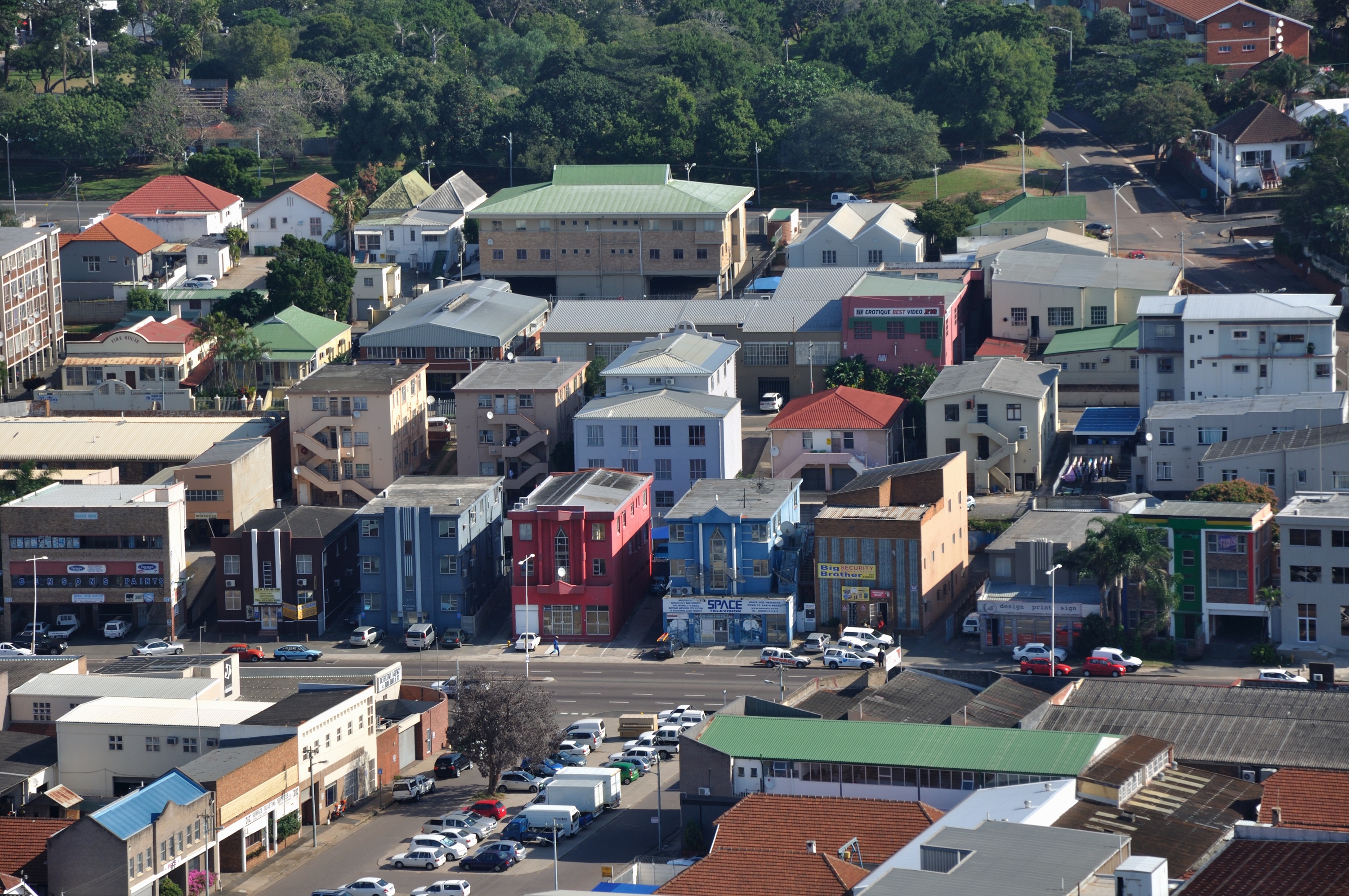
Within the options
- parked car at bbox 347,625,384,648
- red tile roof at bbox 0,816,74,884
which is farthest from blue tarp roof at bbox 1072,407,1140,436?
red tile roof at bbox 0,816,74,884

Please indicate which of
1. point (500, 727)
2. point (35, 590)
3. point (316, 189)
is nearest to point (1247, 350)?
point (500, 727)

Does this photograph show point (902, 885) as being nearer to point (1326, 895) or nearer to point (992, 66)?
point (1326, 895)

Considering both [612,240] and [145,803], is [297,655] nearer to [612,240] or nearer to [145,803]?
[145,803]

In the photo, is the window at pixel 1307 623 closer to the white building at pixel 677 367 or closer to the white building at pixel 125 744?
the white building at pixel 677 367

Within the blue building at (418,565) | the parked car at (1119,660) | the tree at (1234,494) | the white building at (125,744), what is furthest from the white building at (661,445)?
the white building at (125,744)

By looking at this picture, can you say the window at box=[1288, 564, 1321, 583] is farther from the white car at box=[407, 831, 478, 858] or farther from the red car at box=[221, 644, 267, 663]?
the red car at box=[221, 644, 267, 663]

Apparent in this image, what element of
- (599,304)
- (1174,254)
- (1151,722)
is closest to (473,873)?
(1151,722)
